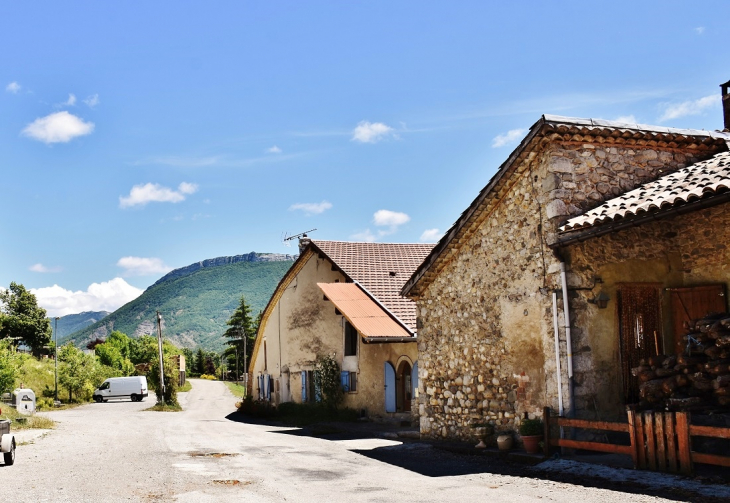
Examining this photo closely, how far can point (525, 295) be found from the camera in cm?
1234

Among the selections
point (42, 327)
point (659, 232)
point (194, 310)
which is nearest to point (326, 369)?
point (659, 232)

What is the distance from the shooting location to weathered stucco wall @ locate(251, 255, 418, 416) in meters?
22.5

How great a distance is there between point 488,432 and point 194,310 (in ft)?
622

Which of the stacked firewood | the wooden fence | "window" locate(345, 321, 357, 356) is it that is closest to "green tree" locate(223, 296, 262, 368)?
"window" locate(345, 321, 357, 356)

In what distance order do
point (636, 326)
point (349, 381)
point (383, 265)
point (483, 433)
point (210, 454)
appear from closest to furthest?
point (636, 326) → point (483, 433) → point (210, 454) → point (349, 381) → point (383, 265)

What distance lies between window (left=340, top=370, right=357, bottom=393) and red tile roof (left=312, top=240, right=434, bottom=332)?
2.75 meters

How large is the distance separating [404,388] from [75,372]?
34685 mm

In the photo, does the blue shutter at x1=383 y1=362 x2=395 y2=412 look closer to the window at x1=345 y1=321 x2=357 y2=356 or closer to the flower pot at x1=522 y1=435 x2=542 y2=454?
the window at x1=345 y1=321 x2=357 y2=356

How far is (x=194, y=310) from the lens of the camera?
195 meters

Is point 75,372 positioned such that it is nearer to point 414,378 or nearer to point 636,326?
point 414,378

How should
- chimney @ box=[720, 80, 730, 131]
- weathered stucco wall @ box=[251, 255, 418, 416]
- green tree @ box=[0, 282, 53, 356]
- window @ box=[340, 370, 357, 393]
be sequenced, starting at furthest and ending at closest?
green tree @ box=[0, 282, 53, 356]
window @ box=[340, 370, 357, 393]
weathered stucco wall @ box=[251, 255, 418, 416]
chimney @ box=[720, 80, 730, 131]

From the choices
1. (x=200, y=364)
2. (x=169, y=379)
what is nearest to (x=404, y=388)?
(x=169, y=379)

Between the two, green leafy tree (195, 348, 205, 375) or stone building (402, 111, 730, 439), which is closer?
stone building (402, 111, 730, 439)

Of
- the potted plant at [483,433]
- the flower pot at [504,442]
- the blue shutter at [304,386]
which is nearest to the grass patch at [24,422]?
the blue shutter at [304,386]
